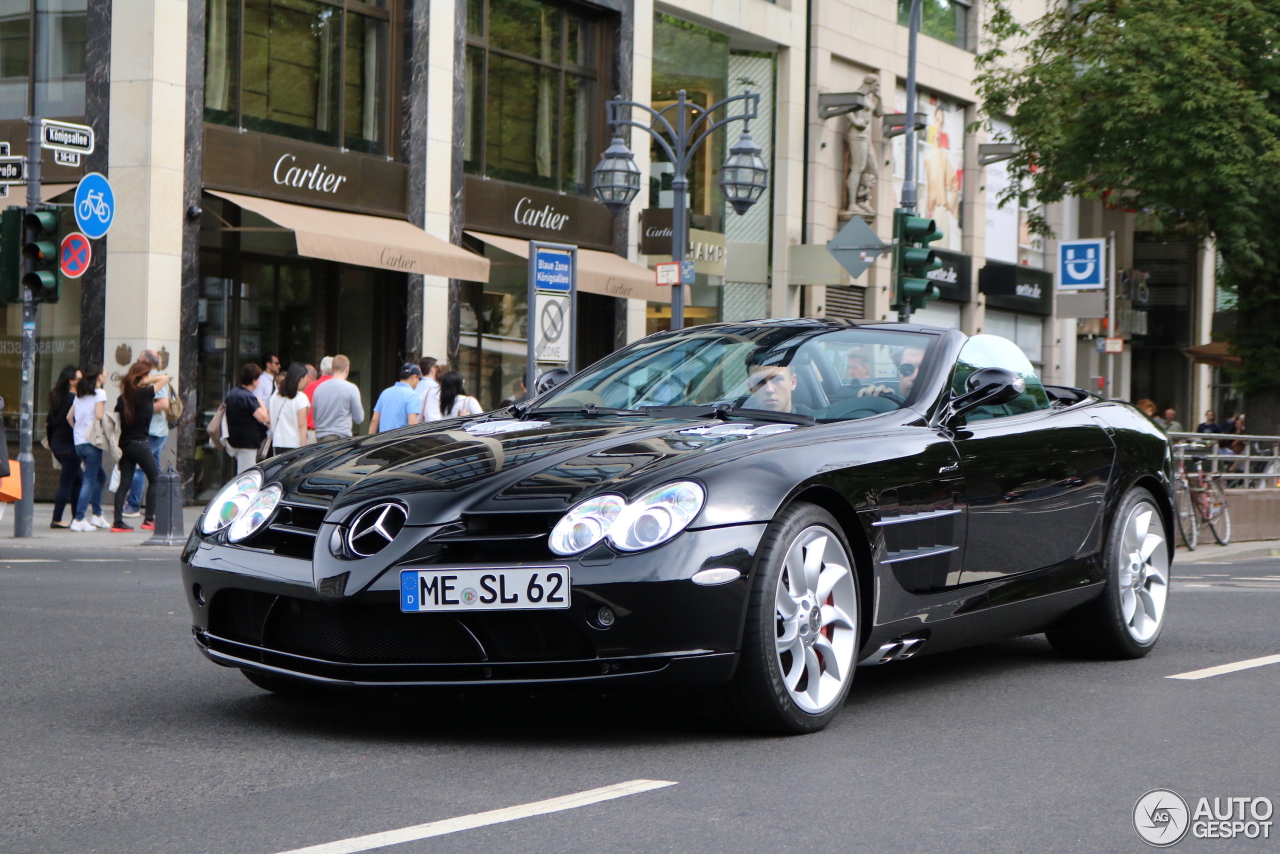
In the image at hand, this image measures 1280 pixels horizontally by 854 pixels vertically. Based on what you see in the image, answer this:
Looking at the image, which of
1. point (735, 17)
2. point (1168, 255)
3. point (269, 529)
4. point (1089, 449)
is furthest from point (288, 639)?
point (1168, 255)

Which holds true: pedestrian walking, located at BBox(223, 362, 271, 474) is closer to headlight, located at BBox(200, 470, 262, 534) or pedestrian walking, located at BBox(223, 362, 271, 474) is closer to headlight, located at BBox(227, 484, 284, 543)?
headlight, located at BBox(200, 470, 262, 534)

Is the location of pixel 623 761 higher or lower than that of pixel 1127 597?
lower

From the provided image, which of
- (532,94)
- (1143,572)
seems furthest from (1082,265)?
(1143,572)

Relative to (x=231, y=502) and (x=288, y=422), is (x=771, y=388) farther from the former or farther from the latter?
(x=288, y=422)

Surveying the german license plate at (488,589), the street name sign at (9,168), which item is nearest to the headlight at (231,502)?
the german license plate at (488,589)

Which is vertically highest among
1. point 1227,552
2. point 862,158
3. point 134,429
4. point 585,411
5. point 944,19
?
point 944,19

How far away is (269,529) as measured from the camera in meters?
5.21

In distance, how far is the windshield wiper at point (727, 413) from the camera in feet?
19.1

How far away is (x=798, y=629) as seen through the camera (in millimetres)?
5191

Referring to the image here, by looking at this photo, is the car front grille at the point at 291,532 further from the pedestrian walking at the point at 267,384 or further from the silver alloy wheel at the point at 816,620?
the pedestrian walking at the point at 267,384

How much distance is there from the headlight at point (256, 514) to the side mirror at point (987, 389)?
7.76 feet

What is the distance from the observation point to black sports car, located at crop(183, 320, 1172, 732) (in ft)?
15.9

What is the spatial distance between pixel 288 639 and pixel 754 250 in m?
26.7

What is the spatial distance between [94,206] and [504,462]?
12.2 metres
